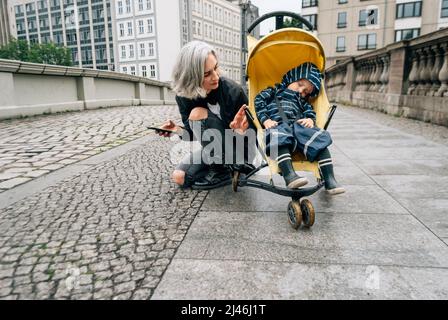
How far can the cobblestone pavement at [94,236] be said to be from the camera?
185 cm

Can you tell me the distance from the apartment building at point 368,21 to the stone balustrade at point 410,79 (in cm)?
3563

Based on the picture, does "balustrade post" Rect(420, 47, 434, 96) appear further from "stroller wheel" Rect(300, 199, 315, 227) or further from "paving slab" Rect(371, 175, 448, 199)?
"stroller wheel" Rect(300, 199, 315, 227)

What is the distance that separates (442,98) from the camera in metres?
6.63

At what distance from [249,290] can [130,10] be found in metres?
74.1

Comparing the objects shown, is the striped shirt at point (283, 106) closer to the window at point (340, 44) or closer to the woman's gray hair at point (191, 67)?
the woman's gray hair at point (191, 67)

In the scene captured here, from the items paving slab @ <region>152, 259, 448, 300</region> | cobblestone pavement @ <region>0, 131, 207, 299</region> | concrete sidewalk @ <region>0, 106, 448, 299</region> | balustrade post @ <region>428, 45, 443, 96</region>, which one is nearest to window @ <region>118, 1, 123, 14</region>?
balustrade post @ <region>428, 45, 443, 96</region>

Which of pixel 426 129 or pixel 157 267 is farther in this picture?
pixel 426 129

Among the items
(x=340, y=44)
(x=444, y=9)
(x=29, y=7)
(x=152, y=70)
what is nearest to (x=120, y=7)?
(x=152, y=70)

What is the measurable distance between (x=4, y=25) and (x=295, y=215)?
90.5 meters

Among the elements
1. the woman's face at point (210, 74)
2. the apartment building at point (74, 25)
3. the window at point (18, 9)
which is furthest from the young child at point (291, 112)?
the window at point (18, 9)

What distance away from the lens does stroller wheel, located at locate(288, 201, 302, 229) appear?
2.50 meters

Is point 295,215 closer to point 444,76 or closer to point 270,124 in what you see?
point 270,124
